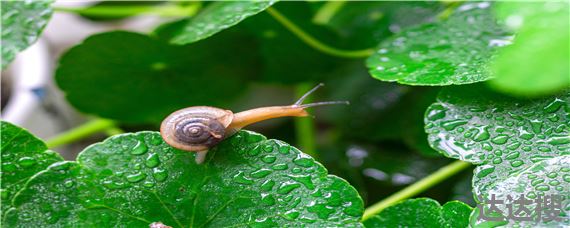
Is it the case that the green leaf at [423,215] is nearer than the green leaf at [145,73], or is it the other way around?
the green leaf at [423,215]

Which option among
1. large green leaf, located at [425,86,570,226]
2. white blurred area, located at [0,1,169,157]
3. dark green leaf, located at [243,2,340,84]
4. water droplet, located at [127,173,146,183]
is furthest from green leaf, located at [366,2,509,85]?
white blurred area, located at [0,1,169,157]

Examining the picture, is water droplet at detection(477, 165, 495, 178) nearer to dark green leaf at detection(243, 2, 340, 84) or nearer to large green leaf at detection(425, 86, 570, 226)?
large green leaf at detection(425, 86, 570, 226)

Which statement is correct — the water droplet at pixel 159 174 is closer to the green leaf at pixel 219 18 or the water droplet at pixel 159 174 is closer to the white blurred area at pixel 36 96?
the green leaf at pixel 219 18

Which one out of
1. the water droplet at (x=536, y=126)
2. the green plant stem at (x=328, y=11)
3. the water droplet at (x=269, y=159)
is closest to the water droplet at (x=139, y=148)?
the water droplet at (x=269, y=159)

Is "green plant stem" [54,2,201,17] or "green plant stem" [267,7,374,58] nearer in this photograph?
"green plant stem" [267,7,374,58]

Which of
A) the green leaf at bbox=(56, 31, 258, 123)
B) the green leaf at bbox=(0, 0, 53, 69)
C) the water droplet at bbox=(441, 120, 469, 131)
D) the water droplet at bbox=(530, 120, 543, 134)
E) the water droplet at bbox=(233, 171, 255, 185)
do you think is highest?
the green leaf at bbox=(0, 0, 53, 69)

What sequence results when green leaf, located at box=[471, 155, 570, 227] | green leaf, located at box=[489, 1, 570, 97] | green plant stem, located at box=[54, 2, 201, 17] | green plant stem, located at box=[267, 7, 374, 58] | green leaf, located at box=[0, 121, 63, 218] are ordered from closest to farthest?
1. green leaf, located at box=[489, 1, 570, 97]
2. green leaf, located at box=[471, 155, 570, 227]
3. green leaf, located at box=[0, 121, 63, 218]
4. green plant stem, located at box=[267, 7, 374, 58]
5. green plant stem, located at box=[54, 2, 201, 17]


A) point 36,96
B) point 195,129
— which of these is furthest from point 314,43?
point 36,96
